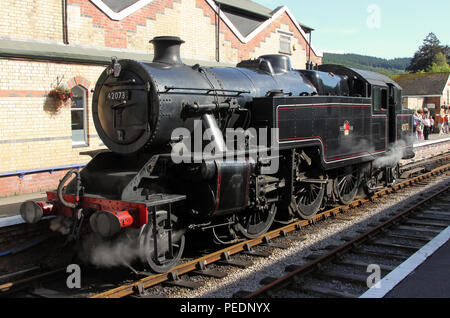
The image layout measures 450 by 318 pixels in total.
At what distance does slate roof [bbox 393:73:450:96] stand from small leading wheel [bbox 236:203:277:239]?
31911mm

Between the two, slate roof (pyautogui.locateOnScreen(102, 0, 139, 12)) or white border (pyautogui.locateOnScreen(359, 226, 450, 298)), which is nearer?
white border (pyautogui.locateOnScreen(359, 226, 450, 298))

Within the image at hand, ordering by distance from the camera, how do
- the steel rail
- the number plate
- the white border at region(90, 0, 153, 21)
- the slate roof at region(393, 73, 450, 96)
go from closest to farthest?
the steel rail → the number plate → the white border at region(90, 0, 153, 21) → the slate roof at region(393, 73, 450, 96)

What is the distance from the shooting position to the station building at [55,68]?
9.30 m

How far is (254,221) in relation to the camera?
22.8 ft

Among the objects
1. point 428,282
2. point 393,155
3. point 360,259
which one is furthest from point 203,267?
point 393,155

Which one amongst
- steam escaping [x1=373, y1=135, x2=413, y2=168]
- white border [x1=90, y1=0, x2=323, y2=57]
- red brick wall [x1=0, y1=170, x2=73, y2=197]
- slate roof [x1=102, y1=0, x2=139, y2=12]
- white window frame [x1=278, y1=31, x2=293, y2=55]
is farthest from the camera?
white window frame [x1=278, y1=31, x2=293, y2=55]

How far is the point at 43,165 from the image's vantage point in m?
9.92

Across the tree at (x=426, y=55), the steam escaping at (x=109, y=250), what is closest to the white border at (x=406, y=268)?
the steam escaping at (x=109, y=250)

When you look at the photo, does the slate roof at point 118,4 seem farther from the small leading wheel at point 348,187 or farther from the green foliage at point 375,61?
the green foliage at point 375,61

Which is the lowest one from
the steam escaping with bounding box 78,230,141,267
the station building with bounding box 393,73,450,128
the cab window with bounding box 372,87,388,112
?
the steam escaping with bounding box 78,230,141,267

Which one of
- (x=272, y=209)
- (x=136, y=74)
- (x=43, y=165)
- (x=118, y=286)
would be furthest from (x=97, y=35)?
(x=118, y=286)

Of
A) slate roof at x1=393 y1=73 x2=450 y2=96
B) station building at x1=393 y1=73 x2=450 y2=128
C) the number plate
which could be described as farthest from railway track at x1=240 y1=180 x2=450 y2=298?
slate roof at x1=393 y1=73 x2=450 y2=96

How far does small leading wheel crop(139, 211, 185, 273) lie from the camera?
5.19 m

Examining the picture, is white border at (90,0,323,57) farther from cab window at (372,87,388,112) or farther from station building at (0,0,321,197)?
cab window at (372,87,388,112)
